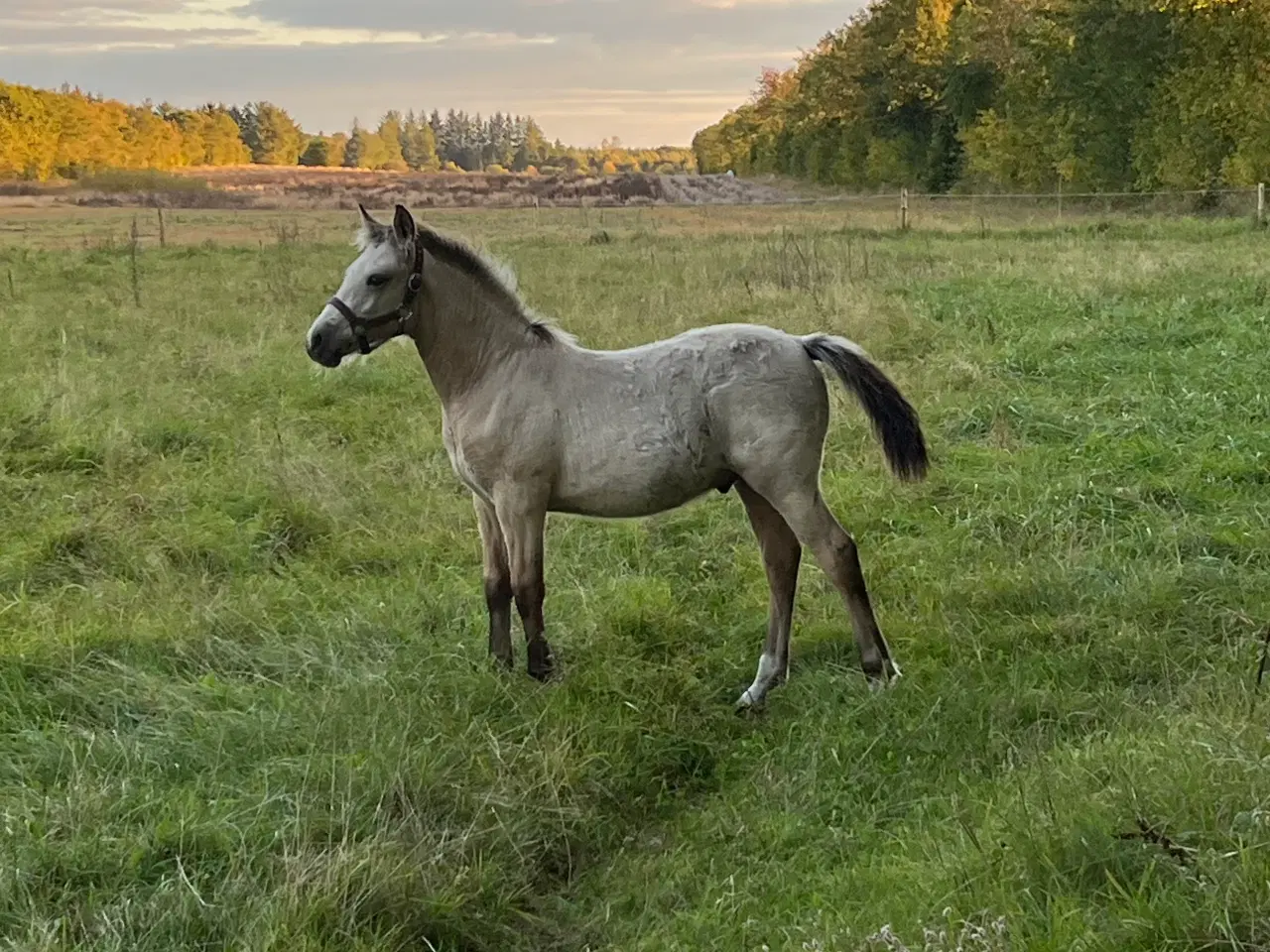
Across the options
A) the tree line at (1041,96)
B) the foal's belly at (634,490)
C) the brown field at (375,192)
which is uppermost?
the tree line at (1041,96)


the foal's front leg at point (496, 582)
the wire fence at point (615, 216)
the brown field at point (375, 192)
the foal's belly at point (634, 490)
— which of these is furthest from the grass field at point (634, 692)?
the brown field at point (375, 192)

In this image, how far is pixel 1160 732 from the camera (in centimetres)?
315

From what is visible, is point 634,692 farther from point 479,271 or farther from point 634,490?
point 479,271

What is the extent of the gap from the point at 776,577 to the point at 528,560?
1.05 meters

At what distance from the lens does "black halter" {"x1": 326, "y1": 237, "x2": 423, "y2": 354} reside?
4125mm

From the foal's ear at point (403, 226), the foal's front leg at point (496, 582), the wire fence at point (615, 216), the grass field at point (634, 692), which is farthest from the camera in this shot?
the wire fence at point (615, 216)

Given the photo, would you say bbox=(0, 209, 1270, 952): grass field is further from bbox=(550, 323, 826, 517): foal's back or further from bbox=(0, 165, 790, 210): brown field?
bbox=(0, 165, 790, 210): brown field

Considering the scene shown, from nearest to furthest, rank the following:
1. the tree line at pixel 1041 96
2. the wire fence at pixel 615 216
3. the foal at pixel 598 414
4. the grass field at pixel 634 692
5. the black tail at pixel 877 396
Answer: the grass field at pixel 634 692, the foal at pixel 598 414, the black tail at pixel 877 396, the wire fence at pixel 615 216, the tree line at pixel 1041 96

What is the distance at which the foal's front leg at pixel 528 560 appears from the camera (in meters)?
4.16

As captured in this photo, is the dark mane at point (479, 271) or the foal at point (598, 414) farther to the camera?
the dark mane at point (479, 271)

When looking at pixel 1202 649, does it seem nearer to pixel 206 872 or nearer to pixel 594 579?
pixel 594 579

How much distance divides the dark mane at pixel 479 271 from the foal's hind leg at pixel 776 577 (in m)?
1.07

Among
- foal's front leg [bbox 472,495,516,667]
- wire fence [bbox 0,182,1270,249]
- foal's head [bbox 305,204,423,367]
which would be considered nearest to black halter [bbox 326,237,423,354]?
foal's head [bbox 305,204,423,367]

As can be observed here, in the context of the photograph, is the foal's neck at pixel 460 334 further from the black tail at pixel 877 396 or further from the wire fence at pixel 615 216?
the wire fence at pixel 615 216
